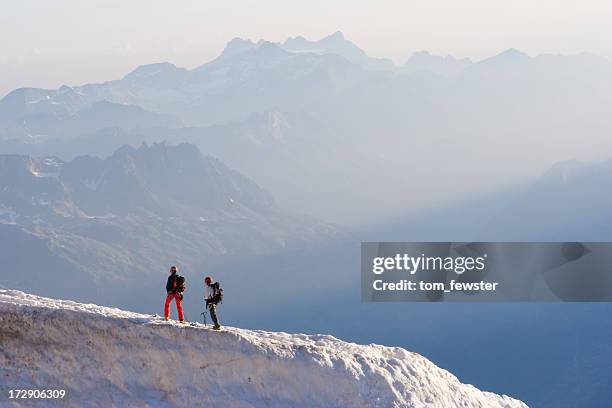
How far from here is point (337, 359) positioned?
38.5 meters

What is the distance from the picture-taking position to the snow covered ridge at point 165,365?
3400 centimetres

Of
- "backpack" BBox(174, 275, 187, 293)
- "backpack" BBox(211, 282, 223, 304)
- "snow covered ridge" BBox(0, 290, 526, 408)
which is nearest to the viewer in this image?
"snow covered ridge" BBox(0, 290, 526, 408)

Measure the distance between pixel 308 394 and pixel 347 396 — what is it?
1.94 metres

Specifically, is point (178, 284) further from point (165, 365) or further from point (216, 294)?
point (165, 365)

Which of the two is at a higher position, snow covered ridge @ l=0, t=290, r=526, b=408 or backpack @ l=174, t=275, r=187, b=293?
backpack @ l=174, t=275, r=187, b=293

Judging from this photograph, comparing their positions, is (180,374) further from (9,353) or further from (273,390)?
(9,353)

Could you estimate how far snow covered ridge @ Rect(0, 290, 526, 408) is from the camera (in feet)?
112

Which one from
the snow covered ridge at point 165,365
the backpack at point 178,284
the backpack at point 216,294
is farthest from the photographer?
the backpack at point 178,284

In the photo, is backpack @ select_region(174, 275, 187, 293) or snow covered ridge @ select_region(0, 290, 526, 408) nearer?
snow covered ridge @ select_region(0, 290, 526, 408)

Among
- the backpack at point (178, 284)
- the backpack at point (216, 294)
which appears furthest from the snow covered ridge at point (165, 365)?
the backpack at point (216, 294)

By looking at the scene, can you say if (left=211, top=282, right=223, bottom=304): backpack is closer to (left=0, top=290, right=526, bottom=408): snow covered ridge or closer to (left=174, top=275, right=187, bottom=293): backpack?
(left=174, top=275, right=187, bottom=293): backpack

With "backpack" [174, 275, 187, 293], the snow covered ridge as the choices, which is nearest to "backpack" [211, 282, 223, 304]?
"backpack" [174, 275, 187, 293]

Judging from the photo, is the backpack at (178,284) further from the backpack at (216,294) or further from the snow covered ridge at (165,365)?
the snow covered ridge at (165,365)

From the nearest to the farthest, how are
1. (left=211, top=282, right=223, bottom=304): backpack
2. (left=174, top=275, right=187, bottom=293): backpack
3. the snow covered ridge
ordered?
the snow covered ridge → (left=211, top=282, right=223, bottom=304): backpack → (left=174, top=275, right=187, bottom=293): backpack
